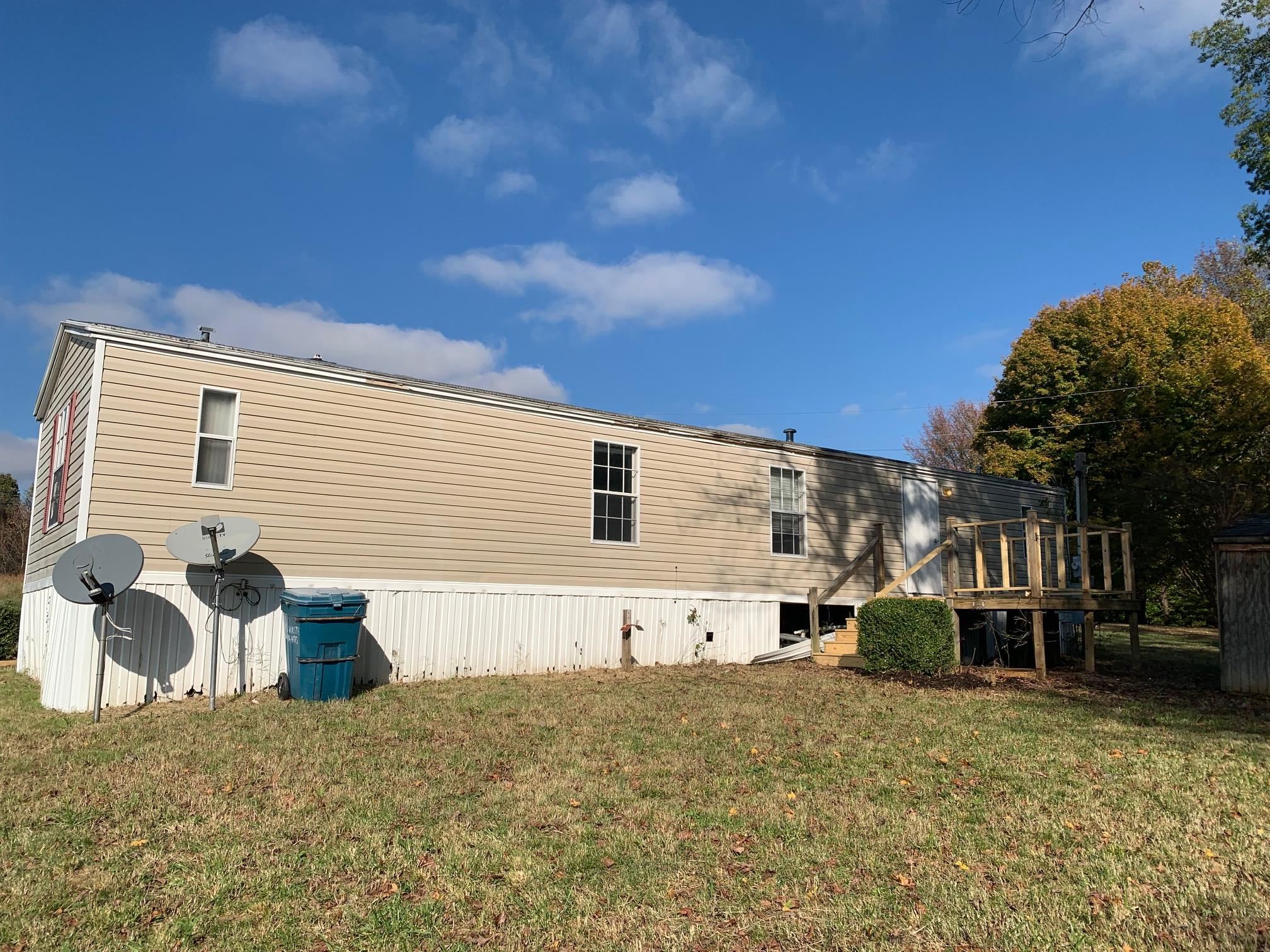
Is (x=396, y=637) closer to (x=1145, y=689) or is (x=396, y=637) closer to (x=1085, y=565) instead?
(x=1085, y=565)

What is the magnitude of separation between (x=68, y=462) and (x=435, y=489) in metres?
4.52

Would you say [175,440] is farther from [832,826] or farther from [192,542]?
[832,826]

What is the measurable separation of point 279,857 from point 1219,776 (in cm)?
663

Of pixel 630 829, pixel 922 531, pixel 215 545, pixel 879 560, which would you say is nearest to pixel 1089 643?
pixel 879 560

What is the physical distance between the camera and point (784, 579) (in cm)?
1572

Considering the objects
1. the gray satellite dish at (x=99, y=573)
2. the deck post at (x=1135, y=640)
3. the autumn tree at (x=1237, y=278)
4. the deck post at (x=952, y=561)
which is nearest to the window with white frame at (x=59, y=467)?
the gray satellite dish at (x=99, y=573)

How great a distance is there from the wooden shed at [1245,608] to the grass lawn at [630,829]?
2314 mm

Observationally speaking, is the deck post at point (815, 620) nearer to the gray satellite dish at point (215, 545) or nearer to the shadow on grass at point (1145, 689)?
the shadow on grass at point (1145, 689)

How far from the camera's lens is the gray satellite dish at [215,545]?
31.0ft

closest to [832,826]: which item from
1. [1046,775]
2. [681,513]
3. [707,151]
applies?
[1046,775]

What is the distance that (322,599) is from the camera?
9.81 metres

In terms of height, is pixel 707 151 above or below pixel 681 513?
above

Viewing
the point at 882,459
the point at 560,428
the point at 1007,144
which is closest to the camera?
the point at 1007,144

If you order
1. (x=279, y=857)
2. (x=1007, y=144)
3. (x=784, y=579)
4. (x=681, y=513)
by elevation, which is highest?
(x=1007, y=144)
